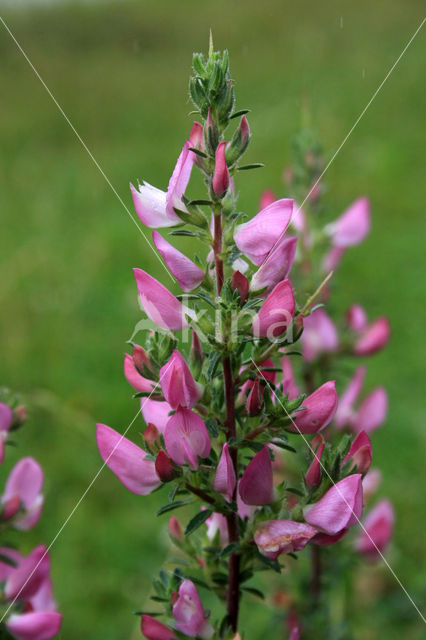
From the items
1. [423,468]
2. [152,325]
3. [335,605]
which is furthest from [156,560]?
[152,325]

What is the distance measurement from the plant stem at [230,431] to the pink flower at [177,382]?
0.04m

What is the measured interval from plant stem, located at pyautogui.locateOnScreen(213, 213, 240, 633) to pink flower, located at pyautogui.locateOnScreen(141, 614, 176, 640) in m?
0.07

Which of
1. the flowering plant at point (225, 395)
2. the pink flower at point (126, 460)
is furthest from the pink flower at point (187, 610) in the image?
the pink flower at point (126, 460)

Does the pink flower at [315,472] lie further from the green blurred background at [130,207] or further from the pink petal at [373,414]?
the green blurred background at [130,207]

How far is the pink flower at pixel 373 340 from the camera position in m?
1.35

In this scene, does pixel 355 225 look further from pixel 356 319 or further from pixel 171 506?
pixel 171 506

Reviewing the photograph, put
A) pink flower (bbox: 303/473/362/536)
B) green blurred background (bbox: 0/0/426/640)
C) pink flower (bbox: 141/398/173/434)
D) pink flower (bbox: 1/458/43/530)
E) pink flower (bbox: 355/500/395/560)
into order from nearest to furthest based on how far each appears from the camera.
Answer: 1. pink flower (bbox: 303/473/362/536)
2. pink flower (bbox: 141/398/173/434)
3. pink flower (bbox: 1/458/43/530)
4. pink flower (bbox: 355/500/395/560)
5. green blurred background (bbox: 0/0/426/640)

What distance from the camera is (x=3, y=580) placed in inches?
34.4

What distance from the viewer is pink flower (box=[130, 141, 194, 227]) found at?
68 cm

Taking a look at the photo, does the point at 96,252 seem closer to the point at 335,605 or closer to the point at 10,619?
the point at 335,605

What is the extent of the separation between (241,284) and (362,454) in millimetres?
201

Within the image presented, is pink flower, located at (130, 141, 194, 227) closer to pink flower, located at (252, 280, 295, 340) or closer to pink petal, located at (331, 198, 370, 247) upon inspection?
pink flower, located at (252, 280, 295, 340)

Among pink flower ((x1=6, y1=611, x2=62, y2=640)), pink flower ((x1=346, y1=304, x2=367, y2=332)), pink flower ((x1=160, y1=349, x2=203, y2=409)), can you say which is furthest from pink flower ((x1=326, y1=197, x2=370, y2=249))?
pink flower ((x1=6, y1=611, x2=62, y2=640))

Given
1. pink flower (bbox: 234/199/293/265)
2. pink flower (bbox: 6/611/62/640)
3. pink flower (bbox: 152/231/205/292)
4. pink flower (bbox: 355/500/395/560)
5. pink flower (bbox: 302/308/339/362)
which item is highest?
pink flower (bbox: 234/199/293/265)
